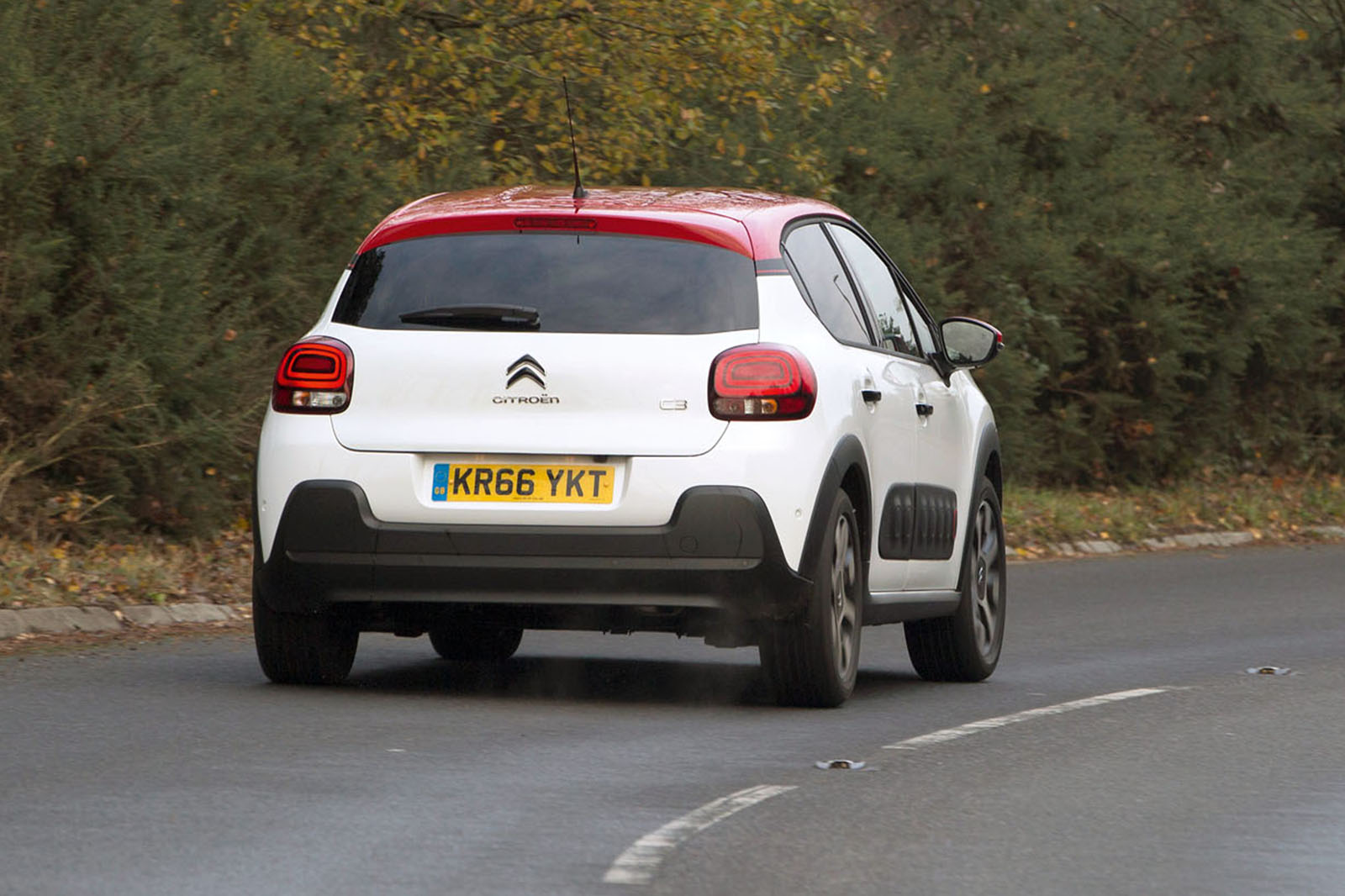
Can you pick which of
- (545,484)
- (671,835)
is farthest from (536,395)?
(671,835)

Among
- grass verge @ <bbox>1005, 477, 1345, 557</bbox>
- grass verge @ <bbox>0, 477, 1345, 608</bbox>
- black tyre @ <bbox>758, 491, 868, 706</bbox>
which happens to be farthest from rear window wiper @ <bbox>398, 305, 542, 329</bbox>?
grass verge @ <bbox>1005, 477, 1345, 557</bbox>

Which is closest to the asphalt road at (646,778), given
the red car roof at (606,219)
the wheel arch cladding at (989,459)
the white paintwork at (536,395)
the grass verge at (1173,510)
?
the wheel arch cladding at (989,459)

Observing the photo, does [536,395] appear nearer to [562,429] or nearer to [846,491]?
[562,429]

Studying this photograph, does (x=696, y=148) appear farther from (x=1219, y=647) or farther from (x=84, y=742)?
(x=84, y=742)

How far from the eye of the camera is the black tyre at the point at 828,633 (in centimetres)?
890

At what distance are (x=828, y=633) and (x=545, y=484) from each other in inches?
46.2

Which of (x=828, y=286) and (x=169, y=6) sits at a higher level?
(x=169, y=6)

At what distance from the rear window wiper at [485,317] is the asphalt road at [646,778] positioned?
4.42 feet

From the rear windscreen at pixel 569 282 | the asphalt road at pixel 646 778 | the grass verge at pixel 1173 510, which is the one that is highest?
the rear windscreen at pixel 569 282

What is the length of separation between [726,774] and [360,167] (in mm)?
9978

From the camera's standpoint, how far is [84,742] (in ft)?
25.9

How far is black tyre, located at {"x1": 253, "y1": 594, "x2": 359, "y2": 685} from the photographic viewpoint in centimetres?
929

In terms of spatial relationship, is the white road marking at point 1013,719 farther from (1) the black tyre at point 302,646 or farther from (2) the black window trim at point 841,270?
(1) the black tyre at point 302,646

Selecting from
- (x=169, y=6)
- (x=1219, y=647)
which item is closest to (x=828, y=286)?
(x=1219, y=647)
